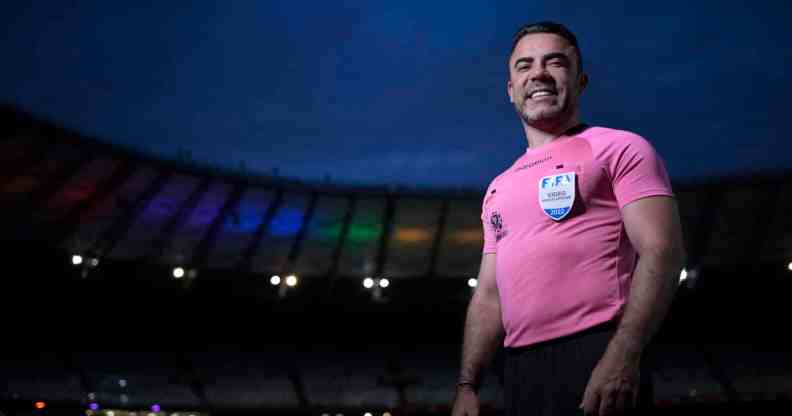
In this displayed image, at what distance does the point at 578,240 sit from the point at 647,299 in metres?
0.29

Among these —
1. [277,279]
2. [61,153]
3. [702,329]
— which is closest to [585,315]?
[61,153]

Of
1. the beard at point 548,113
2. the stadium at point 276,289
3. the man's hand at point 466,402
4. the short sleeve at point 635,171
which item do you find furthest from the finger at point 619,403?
the stadium at point 276,289

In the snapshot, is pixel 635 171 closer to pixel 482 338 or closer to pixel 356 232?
pixel 482 338

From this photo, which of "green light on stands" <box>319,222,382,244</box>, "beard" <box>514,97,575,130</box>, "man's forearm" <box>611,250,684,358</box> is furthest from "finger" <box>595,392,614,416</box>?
"green light on stands" <box>319,222,382,244</box>

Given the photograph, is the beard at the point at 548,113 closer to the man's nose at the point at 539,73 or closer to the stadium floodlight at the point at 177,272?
the man's nose at the point at 539,73

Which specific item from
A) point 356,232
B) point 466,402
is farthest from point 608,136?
point 356,232

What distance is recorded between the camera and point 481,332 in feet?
8.98

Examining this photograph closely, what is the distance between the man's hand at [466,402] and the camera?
256 cm

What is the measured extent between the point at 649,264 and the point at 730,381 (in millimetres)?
26387

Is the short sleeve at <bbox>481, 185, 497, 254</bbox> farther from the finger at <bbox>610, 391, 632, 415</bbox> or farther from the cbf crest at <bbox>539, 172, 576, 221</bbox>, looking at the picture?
the finger at <bbox>610, 391, 632, 415</bbox>

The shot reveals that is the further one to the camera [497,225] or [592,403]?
[497,225]

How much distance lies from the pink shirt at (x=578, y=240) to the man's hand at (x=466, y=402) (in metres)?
0.34

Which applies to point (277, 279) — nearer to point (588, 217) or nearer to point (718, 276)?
point (718, 276)

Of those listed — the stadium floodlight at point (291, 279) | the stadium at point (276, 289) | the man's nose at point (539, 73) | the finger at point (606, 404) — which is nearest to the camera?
the finger at point (606, 404)
